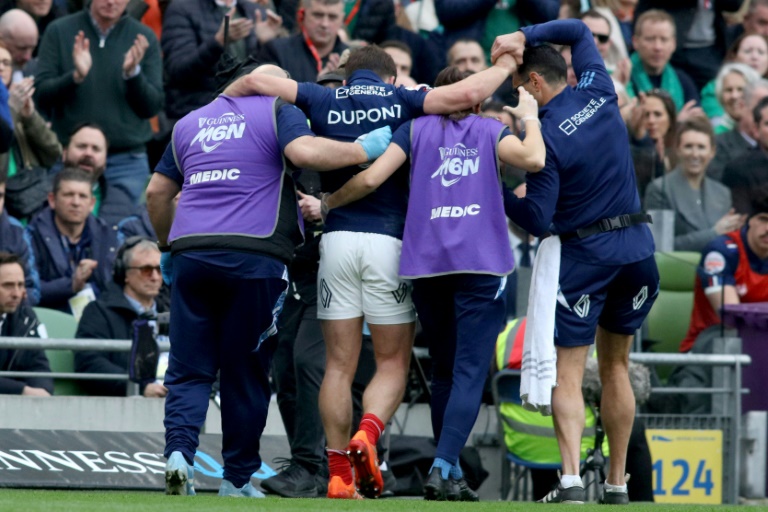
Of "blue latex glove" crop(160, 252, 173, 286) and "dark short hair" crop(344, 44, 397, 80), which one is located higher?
"dark short hair" crop(344, 44, 397, 80)

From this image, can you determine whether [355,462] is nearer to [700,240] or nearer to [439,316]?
[439,316]

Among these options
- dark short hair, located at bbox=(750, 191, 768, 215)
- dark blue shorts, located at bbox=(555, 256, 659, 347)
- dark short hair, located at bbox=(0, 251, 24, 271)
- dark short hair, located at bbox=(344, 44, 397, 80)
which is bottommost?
dark blue shorts, located at bbox=(555, 256, 659, 347)

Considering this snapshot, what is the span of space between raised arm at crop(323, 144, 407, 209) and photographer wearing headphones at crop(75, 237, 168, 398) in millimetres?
2847

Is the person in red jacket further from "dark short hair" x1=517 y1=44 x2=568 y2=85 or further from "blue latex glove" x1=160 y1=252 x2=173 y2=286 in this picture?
"blue latex glove" x1=160 y1=252 x2=173 y2=286

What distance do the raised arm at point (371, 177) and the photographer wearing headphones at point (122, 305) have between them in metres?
2.85

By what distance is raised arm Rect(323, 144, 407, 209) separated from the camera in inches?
305

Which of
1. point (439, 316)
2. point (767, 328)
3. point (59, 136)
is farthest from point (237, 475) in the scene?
point (59, 136)

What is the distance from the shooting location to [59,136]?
41.8 ft

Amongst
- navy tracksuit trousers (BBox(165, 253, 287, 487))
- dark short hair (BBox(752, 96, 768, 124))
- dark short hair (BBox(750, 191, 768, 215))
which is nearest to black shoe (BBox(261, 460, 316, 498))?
navy tracksuit trousers (BBox(165, 253, 287, 487))

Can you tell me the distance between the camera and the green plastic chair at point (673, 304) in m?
12.1

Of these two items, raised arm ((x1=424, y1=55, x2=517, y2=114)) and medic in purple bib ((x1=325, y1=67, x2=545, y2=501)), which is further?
raised arm ((x1=424, y1=55, x2=517, y2=114))

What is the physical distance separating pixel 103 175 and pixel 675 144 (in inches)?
197

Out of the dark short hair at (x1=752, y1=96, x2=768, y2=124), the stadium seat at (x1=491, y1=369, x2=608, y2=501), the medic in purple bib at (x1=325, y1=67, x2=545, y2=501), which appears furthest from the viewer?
the dark short hair at (x1=752, y1=96, x2=768, y2=124)

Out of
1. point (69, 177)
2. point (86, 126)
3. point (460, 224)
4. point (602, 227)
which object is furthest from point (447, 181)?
point (86, 126)
